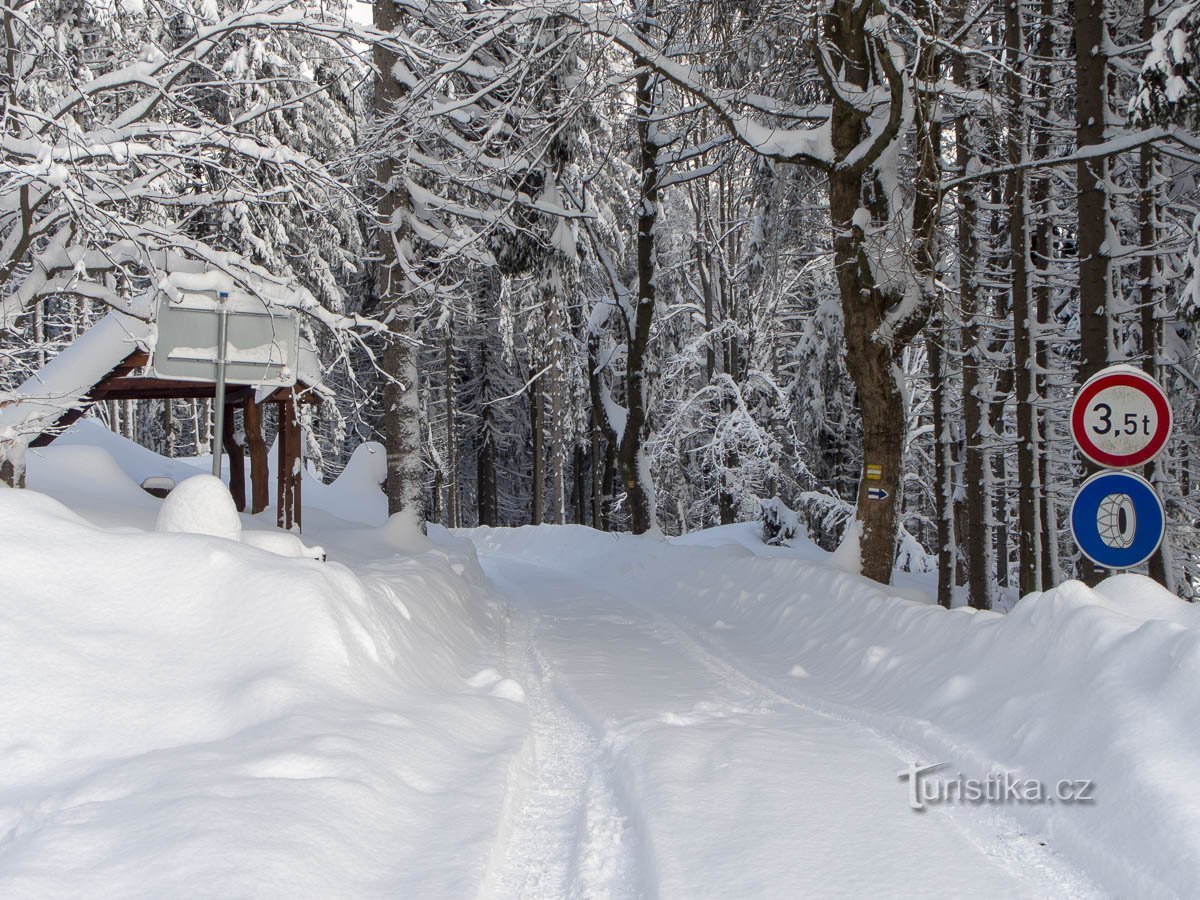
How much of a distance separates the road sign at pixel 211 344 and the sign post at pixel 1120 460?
554 cm

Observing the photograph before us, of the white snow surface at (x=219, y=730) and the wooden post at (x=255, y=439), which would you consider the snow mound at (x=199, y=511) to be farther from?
the wooden post at (x=255, y=439)

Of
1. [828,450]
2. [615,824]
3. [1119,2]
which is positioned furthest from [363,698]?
[828,450]

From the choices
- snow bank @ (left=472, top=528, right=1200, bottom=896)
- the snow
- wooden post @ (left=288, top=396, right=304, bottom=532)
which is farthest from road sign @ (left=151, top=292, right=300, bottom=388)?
wooden post @ (left=288, top=396, right=304, bottom=532)

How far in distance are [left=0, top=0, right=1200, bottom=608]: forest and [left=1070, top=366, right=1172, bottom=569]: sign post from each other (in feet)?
13.2

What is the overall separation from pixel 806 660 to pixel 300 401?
11204mm

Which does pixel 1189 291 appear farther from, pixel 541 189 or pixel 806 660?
pixel 541 189

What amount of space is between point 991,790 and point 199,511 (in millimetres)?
6317

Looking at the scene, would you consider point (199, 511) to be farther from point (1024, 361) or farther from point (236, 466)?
point (1024, 361)

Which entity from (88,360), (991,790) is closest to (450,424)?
(88,360)

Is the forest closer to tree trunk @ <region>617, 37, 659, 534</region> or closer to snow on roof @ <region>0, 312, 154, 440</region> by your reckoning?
tree trunk @ <region>617, 37, 659, 534</region>

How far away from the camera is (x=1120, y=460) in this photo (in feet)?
19.5

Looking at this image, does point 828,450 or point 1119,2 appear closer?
point 1119,2

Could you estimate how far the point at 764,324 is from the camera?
27.0m

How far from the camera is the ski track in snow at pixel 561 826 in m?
3.97
